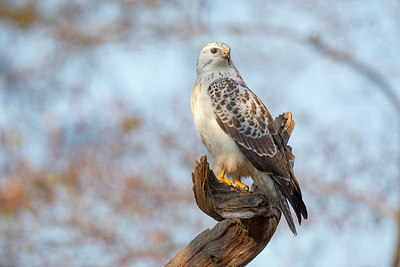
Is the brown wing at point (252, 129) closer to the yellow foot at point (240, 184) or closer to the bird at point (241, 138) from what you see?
the bird at point (241, 138)

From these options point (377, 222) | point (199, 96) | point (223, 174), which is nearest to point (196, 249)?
point (223, 174)

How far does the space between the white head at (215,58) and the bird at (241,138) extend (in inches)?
7.9

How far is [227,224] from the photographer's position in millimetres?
4645

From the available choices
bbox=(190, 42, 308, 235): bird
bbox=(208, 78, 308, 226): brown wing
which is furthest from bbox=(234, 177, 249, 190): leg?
bbox=(208, 78, 308, 226): brown wing

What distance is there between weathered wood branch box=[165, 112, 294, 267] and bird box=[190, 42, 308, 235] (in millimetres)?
638

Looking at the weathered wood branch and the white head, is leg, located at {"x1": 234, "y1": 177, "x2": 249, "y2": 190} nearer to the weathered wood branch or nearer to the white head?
the weathered wood branch

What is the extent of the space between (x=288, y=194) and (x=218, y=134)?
82 centimetres

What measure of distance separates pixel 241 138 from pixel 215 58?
86cm

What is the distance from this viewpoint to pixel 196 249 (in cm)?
472

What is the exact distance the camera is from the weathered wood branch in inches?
176

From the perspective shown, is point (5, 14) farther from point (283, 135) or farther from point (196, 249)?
point (196, 249)

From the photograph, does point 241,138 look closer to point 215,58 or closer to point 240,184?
point 240,184

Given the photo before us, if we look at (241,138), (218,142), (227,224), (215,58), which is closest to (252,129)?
(241,138)

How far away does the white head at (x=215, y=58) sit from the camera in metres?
5.81
